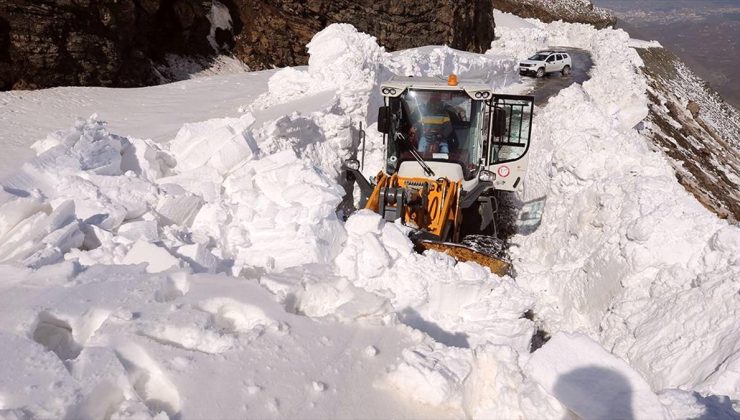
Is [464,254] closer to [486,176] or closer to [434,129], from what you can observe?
[486,176]

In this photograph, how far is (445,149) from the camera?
820 centimetres

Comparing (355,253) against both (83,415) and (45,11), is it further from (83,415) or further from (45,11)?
(45,11)

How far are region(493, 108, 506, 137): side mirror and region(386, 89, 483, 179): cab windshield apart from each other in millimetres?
243

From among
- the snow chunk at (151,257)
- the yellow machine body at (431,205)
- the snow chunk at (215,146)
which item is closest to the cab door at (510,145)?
the yellow machine body at (431,205)

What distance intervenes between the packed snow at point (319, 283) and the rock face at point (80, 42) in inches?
97.3

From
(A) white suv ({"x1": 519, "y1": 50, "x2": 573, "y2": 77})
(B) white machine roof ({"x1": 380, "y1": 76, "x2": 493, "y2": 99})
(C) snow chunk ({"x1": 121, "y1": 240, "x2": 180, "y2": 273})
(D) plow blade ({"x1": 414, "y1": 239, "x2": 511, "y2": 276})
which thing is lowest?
(A) white suv ({"x1": 519, "y1": 50, "x2": 573, "y2": 77})

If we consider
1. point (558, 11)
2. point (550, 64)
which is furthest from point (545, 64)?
point (558, 11)

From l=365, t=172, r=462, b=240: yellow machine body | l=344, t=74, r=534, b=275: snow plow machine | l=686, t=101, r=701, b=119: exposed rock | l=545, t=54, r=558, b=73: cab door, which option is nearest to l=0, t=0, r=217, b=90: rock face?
l=344, t=74, r=534, b=275: snow plow machine

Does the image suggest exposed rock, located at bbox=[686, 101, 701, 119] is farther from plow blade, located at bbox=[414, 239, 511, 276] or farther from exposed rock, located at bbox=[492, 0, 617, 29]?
plow blade, located at bbox=[414, 239, 511, 276]

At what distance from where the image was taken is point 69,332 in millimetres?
3748

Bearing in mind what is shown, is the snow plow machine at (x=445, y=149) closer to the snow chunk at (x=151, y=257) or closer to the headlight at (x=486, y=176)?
the headlight at (x=486, y=176)

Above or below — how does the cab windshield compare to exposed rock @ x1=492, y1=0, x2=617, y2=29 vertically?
above

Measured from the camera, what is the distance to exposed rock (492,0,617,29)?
4606 cm

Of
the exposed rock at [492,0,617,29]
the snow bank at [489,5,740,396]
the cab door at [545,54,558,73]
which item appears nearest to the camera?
the snow bank at [489,5,740,396]
